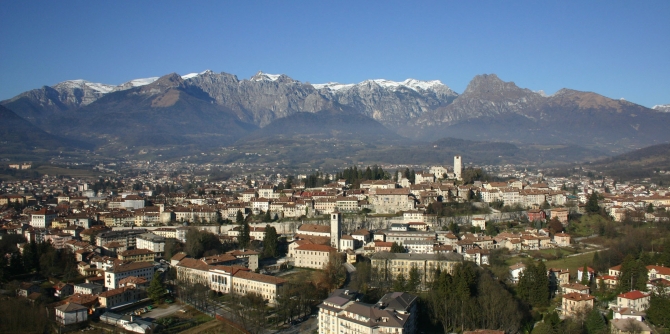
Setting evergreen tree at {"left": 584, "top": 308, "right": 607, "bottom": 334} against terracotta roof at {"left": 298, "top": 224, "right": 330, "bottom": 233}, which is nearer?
evergreen tree at {"left": 584, "top": 308, "right": 607, "bottom": 334}

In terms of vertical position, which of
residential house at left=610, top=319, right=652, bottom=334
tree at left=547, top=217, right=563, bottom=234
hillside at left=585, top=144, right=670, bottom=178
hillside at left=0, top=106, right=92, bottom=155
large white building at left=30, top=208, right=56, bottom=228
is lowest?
residential house at left=610, top=319, right=652, bottom=334

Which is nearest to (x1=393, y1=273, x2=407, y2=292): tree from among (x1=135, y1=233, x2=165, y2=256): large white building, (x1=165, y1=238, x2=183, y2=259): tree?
(x1=165, y1=238, x2=183, y2=259): tree

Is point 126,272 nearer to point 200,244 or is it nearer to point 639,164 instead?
point 200,244

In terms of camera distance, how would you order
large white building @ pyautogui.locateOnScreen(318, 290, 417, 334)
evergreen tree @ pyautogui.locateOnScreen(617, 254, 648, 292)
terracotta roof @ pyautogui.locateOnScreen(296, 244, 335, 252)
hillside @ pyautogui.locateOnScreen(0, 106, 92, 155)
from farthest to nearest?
1. hillside @ pyautogui.locateOnScreen(0, 106, 92, 155)
2. terracotta roof @ pyautogui.locateOnScreen(296, 244, 335, 252)
3. evergreen tree @ pyautogui.locateOnScreen(617, 254, 648, 292)
4. large white building @ pyautogui.locateOnScreen(318, 290, 417, 334)

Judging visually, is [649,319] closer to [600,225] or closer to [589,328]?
[589,328]

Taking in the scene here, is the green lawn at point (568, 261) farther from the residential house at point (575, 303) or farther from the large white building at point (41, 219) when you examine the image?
the large white building at point (41, 219)

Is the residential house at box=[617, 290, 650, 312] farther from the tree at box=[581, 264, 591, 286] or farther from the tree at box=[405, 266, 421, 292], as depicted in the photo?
the tree at box=[405, 266, 421, 292]

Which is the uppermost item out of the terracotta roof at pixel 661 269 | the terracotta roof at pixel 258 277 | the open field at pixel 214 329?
the terracotta roof at pixel 661 269

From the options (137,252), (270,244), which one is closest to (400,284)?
(270,244)

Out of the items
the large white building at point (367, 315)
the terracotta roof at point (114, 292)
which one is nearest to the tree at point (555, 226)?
the large white building at point (367, 315)
